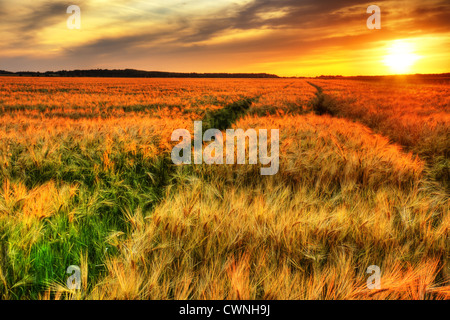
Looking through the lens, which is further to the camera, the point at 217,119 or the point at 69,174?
the point at 217,119

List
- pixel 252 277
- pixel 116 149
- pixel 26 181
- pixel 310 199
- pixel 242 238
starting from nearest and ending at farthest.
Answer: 1. pixel 252 277
2. pixel 242 238
3. pixel 310 199
4. pixel 26 181
5. pixel 116 149

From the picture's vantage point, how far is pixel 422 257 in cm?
163

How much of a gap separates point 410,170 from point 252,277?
9.90 feet

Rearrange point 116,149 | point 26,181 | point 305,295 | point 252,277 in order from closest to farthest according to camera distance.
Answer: point 305,295 < point 252,277 < point 26,181 < point 116,149

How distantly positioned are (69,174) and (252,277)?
305 centimetres

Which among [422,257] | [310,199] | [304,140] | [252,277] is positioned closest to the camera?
[252,277]

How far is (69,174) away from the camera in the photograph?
3.52 metres
